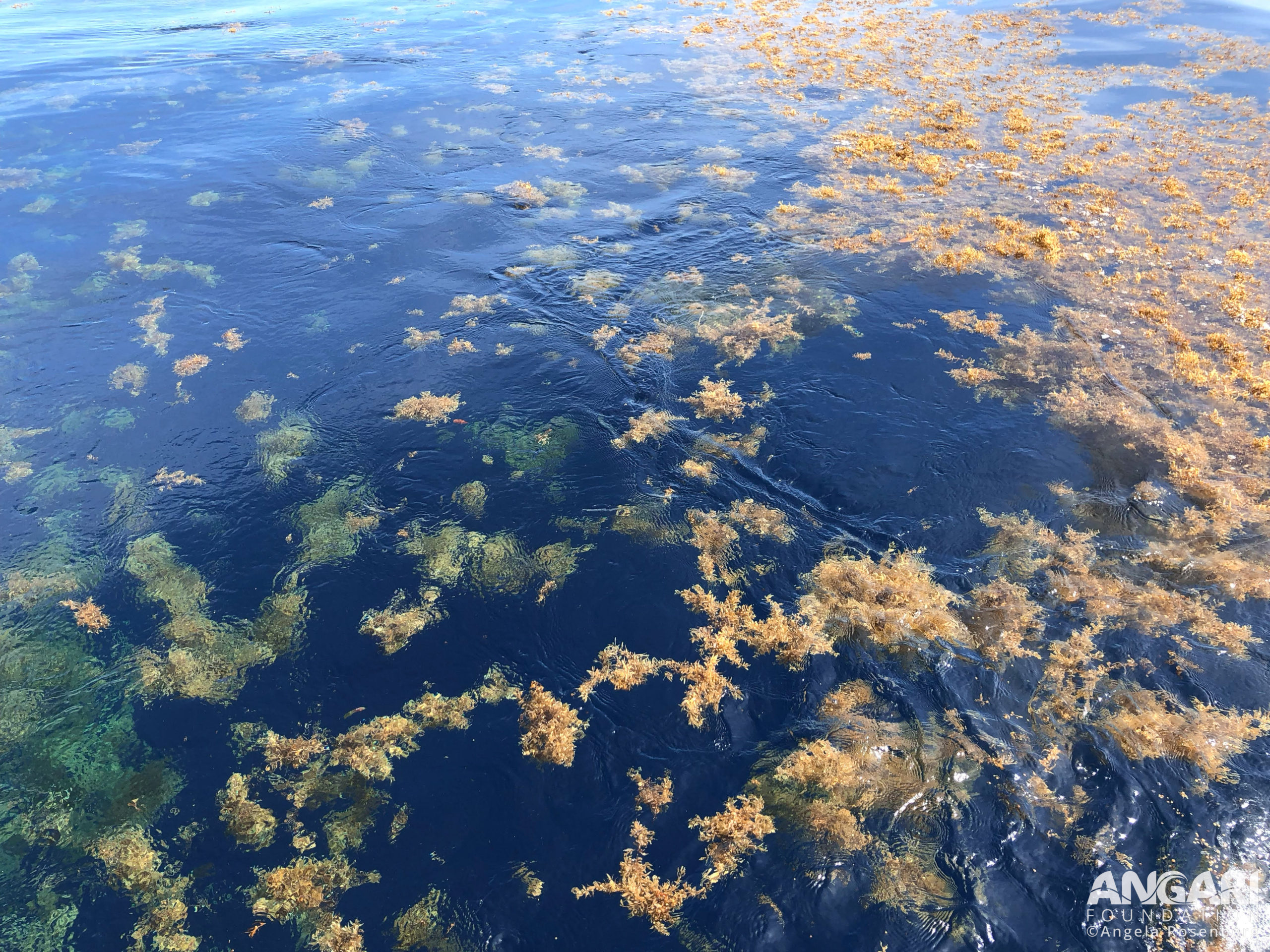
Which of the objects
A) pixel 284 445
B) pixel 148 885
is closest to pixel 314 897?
pixel 148 885

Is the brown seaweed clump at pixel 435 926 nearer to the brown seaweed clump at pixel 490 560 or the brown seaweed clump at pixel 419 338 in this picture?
the brown seaweed clump at pixel 490 560

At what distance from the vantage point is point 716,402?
14.9 m

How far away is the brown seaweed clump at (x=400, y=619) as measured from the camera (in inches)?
440

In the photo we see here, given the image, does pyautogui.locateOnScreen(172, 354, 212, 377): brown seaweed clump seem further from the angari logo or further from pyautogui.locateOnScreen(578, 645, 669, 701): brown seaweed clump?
the angari logo

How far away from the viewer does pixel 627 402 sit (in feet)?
49.7

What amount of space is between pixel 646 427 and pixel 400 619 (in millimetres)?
6371

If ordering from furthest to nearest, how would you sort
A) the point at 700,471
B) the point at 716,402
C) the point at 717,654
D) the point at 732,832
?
the point at 716,402 → the point at 700,471 → the point at 717,654 → the point at 732,832

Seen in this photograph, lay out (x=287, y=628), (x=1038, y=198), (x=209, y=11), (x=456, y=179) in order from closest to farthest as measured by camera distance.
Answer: (x=287, y=628)
(x=1038, y=198)
(x=456, y=179)
(x=209, y=11)

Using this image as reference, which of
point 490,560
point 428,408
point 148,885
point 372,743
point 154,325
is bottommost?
point 148,885

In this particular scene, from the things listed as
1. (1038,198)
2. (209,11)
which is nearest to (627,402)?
(1038,198)

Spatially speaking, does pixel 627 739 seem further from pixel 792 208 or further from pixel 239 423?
pixel 792 208

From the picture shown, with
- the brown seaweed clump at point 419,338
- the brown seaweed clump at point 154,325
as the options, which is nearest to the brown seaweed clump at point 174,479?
the brown seaweed clump at point 154,325

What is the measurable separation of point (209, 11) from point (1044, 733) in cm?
5884

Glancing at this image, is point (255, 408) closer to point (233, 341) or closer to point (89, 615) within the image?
point (233, 341)
